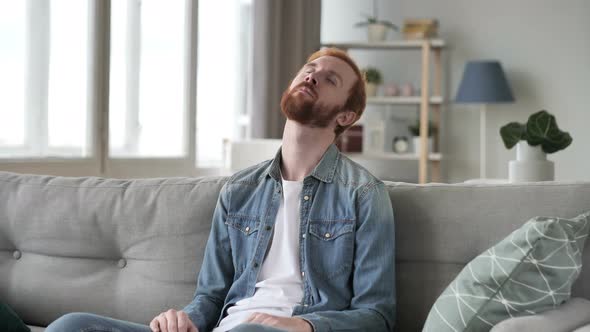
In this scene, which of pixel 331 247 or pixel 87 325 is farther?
pixel 331 247

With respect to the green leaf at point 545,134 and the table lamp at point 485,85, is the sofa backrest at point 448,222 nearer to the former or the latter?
the green leaf at point 545,134

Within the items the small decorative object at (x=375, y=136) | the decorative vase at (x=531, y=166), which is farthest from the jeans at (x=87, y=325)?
the small decorative object at (x=375, y=136)

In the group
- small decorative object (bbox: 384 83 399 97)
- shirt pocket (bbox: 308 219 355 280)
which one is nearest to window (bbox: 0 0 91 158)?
shirt pocket (bbox: 308 219 355 280)

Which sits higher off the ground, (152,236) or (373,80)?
(373,80)

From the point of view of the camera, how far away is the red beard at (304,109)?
2.06 meters

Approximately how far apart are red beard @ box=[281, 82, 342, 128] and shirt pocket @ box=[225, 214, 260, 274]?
0.85ft

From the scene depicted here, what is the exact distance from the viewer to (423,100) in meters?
5.82

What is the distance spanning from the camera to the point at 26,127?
12.4ft

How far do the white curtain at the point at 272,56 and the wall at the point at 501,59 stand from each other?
949 mm

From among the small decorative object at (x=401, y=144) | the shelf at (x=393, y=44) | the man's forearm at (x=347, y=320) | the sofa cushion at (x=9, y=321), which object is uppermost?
the shelf at (x=393, y=44)

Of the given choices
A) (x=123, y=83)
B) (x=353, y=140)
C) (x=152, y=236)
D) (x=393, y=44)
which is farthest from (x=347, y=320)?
(x=393, y=44)

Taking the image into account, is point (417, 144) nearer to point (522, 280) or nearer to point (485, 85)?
point (485, 85)

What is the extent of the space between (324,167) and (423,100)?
3859mm

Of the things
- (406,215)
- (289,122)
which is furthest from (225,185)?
(406,215)
